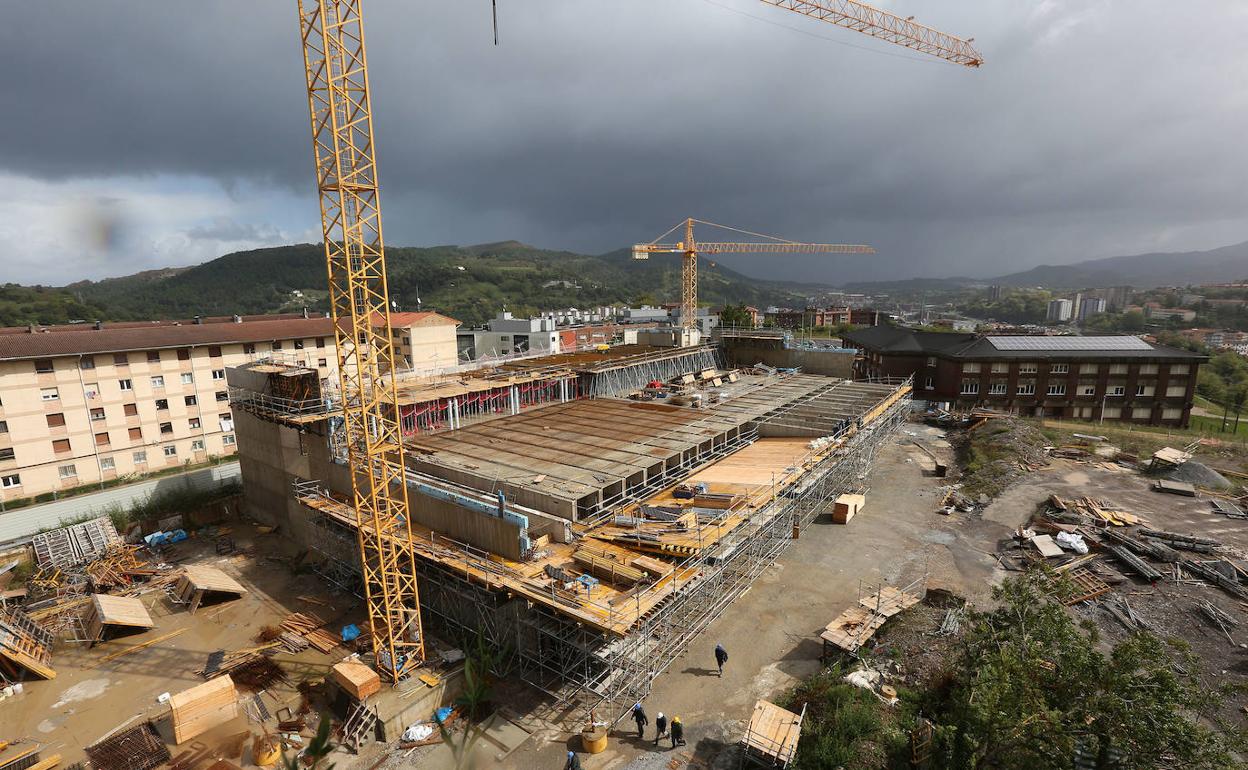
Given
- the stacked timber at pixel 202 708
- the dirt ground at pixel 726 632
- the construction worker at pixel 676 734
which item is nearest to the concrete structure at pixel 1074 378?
the dirt ground at pixel 726 632

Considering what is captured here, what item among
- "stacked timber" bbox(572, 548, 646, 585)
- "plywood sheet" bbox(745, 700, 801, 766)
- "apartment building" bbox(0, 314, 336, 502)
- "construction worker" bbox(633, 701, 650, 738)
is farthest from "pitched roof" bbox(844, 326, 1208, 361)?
"apartment building" bbox(0, 314, 336, 502)

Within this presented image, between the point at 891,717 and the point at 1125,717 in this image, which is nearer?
the point at 1125,717

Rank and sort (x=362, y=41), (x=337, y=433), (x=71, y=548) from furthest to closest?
(x=71, y=548) < (x=337, y=433) < (x=362, y=41)

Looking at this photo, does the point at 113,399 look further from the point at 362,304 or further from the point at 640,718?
the point at 640,718

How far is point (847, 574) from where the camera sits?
91.0 ft

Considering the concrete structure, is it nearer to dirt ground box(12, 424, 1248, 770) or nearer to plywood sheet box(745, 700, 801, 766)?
dirt ground box(12, 424, 1248, 770)

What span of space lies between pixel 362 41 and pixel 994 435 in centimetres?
5110

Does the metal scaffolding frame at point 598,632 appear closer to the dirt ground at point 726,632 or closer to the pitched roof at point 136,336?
the dirt ground at point 726,632

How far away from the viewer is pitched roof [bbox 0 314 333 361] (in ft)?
132

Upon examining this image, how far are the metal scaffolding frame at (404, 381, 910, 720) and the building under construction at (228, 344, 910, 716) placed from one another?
0.25ft

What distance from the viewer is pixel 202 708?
63.9ft

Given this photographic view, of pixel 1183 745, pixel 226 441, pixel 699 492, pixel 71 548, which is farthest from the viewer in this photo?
pixel 226 441

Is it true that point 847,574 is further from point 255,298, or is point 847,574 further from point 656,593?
point 255,298

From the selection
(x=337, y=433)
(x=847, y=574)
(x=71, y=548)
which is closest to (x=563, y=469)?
(x=337, y=433)
